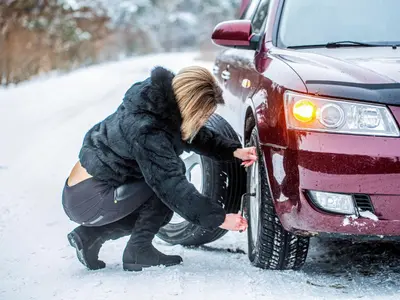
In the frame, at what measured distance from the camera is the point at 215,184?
13.8 ft

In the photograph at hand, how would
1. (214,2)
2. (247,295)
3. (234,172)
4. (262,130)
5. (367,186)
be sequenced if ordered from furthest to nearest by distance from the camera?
(214,2) < (234,172) < (262,130) < (247,295) < (367,186)

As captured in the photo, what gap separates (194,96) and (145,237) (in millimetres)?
838

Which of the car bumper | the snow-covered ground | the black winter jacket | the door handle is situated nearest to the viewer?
the car bumper

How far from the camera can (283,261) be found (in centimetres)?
362

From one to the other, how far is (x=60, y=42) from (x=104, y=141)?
760 inches

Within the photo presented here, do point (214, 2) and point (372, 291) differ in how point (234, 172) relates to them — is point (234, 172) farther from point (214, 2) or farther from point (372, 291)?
point (214, 2)

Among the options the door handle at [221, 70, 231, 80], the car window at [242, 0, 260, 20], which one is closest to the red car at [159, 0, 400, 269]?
the door handle at [221, 70, 231, 80]

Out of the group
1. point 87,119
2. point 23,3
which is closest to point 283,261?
point 87,119

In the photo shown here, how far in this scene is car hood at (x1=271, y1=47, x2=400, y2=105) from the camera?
3117 millimetres

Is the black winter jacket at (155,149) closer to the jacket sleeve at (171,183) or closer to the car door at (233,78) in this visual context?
the jacket sleeve at (171,183)

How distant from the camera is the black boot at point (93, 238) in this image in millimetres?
4020

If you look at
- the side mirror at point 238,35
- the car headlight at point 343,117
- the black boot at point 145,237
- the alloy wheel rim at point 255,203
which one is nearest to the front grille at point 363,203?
the car headlight at point 343,117

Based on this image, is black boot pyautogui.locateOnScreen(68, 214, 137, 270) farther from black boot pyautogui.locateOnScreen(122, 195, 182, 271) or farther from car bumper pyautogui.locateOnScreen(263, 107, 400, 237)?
car bumper pyautogui.locateOnScreen(263, 107, 400, 237)

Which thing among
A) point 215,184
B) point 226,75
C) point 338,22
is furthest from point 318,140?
point 226,75
